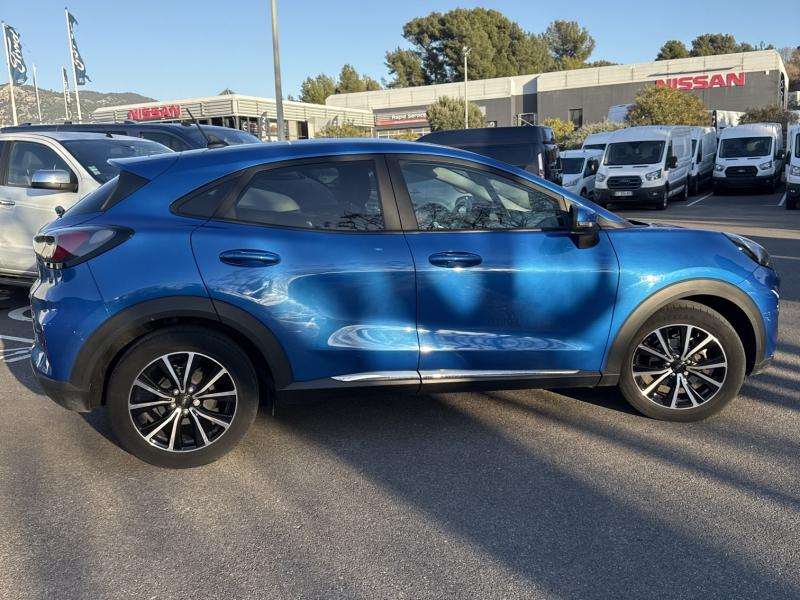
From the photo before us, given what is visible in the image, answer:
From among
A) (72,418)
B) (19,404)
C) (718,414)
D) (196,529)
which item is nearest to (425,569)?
(196,529)

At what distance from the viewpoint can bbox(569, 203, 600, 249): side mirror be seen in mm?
3787

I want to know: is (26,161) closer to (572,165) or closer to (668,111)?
(572,165)

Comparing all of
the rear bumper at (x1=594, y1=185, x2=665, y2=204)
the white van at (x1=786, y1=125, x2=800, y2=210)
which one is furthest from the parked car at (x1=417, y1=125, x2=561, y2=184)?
the white van at (x1=786, y1=125, x2=800, y2=210)

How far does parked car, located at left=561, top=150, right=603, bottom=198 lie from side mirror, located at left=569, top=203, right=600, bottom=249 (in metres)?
16.6

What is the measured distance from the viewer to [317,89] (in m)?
81.5

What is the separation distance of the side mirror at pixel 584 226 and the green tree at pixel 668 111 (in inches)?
1392

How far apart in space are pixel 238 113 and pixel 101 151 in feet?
111

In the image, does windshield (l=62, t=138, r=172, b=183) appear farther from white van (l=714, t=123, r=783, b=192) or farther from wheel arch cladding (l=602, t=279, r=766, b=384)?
white van (l=714, t=123, r=783, b=192)

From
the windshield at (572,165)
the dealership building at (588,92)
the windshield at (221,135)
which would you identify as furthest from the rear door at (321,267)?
the dealership building at (588,92)

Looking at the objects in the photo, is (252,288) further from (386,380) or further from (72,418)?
(72,418)

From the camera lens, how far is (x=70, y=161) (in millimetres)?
7043

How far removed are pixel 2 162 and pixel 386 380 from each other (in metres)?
5.77

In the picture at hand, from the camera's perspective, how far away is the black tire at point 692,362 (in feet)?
13.1

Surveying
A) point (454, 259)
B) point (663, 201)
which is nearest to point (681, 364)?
point (454, 259)
